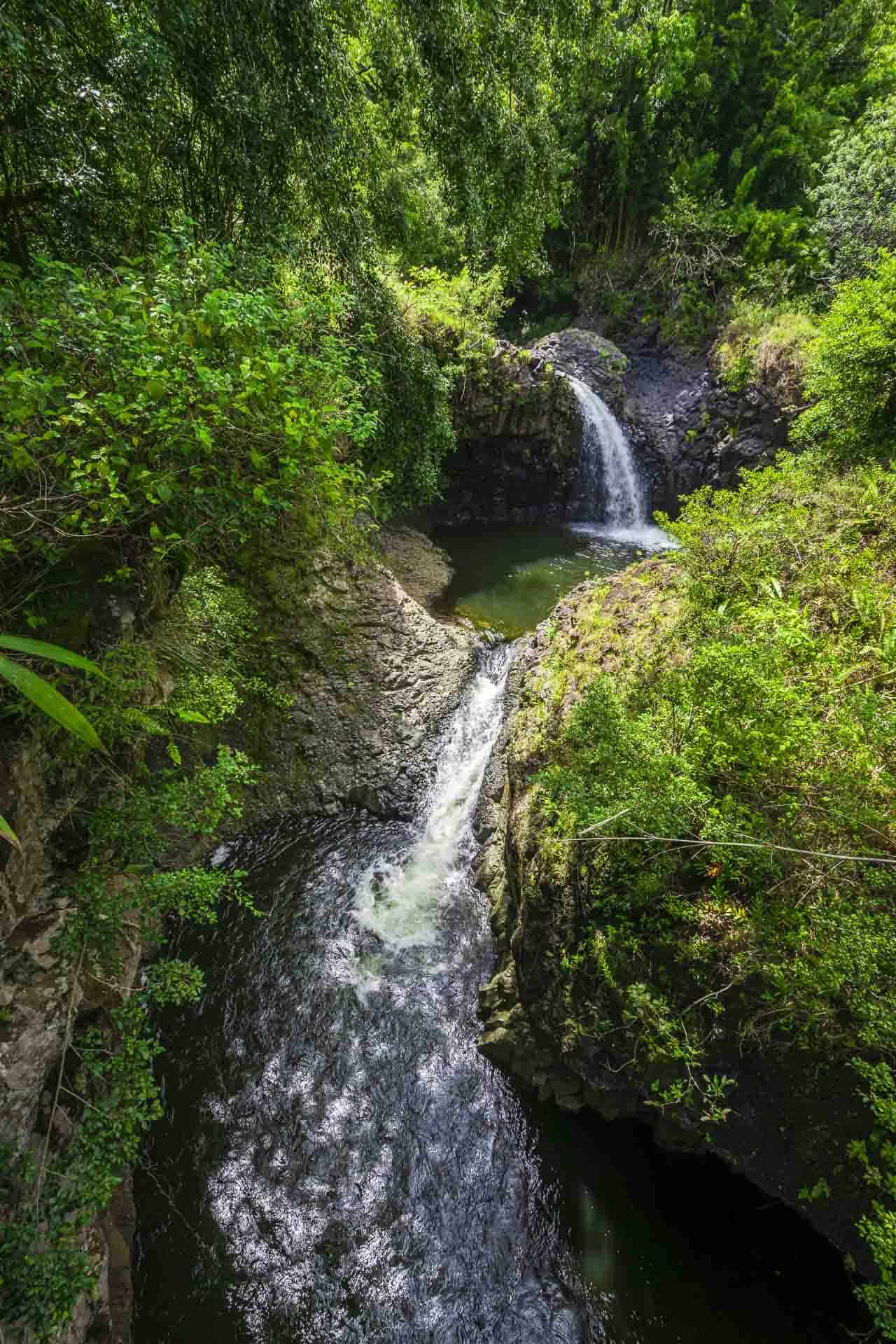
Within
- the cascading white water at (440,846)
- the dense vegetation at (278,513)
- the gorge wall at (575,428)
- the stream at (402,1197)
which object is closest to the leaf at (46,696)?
the dense vegetation at (278,513)

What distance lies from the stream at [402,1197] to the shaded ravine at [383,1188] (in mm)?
12

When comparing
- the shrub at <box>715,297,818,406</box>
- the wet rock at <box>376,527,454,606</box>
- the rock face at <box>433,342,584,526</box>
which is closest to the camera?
the wet rock at <box>376,527,454,606</box>

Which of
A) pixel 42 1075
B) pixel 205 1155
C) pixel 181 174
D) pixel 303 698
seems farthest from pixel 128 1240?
pixel 181 174

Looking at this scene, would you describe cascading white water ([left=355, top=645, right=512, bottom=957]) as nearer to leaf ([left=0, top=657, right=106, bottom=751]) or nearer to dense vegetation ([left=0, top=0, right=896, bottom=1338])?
dense vegetation ([left=0, top=0, right=896, bottom=1338])

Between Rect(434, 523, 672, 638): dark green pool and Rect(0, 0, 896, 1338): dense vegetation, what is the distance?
4917 mm

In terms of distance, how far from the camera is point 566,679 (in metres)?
5.82

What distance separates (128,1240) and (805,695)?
566 cm

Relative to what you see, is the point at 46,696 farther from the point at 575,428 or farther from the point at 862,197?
the point at 862,197

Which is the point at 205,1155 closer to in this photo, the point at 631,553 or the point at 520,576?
the point at 520,576

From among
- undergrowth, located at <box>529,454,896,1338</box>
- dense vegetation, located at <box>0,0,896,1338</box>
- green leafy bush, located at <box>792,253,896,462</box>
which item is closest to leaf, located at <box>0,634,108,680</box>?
dense vegetation, located at <box>0,0,896,1338</box>

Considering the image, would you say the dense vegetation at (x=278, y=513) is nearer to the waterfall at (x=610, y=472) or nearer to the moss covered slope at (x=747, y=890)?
the moss covered slope at (x=747, y=890)

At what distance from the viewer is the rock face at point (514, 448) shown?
507 inches

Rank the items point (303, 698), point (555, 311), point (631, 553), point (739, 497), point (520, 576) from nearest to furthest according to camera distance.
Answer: point (739, 497) → point (303, 698) → point (520, 576) → point (631, 553) → point (555, 311)

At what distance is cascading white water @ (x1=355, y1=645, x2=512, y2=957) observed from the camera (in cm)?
580
